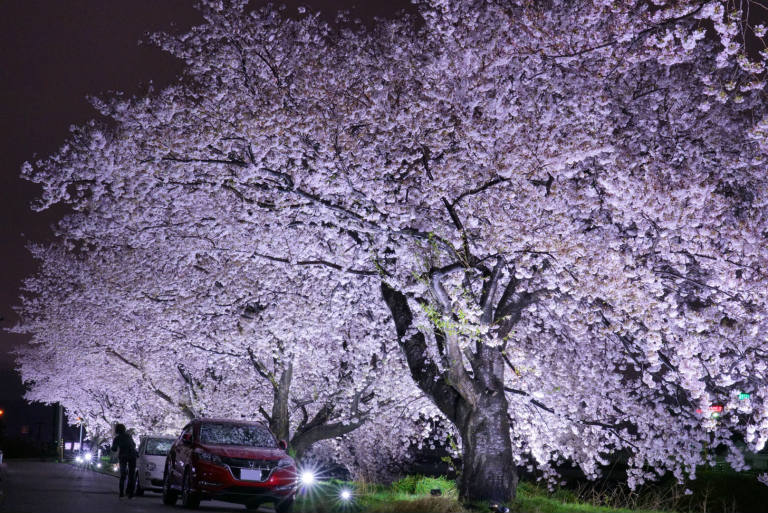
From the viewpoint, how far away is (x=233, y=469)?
15062 mm

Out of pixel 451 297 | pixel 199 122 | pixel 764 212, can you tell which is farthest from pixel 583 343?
pixel 199 122

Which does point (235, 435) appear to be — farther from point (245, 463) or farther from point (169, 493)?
point (169, 493)

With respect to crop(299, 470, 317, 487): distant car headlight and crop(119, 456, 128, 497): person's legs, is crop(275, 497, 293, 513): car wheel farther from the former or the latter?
crop(119, 456, 128, 497): person's legs

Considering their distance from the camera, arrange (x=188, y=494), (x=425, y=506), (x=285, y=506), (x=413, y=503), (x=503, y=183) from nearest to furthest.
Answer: (x=425, y=506)
(x=413, y=503)
(x=503, y=183)
(x=285, y=506)
(x=188, y=494)

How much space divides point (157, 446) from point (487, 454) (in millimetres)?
12130

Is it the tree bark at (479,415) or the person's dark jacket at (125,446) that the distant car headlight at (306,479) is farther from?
the person's dark jacket at (125,446)

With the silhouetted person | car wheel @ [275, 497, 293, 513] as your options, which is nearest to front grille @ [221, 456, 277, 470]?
car wheel @ [275, 497, 293, 513]

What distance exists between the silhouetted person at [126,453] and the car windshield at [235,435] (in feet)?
14.6

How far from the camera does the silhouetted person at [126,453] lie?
1998 cm

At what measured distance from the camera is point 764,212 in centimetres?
1320

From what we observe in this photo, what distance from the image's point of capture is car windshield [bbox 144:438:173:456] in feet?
76.3

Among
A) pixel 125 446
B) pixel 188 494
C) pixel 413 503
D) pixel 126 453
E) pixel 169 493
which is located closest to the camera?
pixel 413 503

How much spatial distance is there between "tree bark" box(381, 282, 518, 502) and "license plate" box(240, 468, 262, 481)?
346 cm

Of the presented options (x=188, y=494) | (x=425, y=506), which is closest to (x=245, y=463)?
(x=188, y=494)
